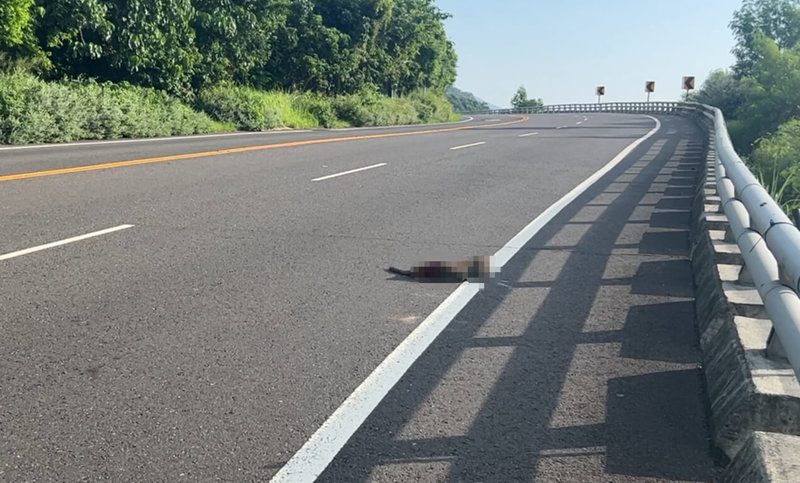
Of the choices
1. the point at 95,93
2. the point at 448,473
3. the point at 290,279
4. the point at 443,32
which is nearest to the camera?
the point at 448,473

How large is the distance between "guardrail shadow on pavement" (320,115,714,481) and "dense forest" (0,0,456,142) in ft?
49.7

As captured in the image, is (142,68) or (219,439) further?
(142,68)

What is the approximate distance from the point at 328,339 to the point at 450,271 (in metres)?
2.06

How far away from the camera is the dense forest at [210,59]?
19953 mm

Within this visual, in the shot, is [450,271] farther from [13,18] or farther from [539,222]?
[13,18]

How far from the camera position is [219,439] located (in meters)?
3.42

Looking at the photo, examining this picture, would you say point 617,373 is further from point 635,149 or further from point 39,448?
point 635,149

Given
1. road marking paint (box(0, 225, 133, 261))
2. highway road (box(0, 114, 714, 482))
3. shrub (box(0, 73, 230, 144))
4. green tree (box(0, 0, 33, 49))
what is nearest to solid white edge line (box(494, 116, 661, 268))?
highway road (box(0, 114, 714, 482))

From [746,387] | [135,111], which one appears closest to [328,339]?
[746,387]

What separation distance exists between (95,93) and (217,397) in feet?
60.9

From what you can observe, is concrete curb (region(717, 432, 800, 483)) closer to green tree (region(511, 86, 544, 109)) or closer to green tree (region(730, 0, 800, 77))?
green tree (region(730, 0, 800, 77))

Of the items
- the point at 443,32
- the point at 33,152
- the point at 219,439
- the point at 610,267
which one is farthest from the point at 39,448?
the point at 443,32

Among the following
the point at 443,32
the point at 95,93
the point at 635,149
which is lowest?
the point at 635,149

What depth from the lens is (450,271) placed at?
6555mm
